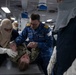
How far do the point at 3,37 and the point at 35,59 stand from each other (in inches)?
27.3

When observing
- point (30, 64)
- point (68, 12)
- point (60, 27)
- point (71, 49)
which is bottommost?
point (30, 64)

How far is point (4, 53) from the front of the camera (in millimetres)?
3029

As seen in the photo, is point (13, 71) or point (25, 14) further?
point (25, 14)

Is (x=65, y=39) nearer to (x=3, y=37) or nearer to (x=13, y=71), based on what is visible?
(x=13, y=71)

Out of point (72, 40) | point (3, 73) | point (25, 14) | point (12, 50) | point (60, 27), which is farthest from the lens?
point (25, 14)

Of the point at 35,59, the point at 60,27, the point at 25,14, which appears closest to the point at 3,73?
the point at 35,59

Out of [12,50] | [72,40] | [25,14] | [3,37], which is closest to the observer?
[72,40]

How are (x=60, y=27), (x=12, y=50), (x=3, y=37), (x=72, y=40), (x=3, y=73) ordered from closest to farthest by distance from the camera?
(x=72, y=40)
(x=60, y=27)
(x=3, y=73)
(x=12, y=50)
(x=3, y=37)

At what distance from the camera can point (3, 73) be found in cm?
274

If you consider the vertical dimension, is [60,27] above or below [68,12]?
below

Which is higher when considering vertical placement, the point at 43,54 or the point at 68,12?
the point at 68,12

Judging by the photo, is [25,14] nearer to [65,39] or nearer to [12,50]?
[12,50]

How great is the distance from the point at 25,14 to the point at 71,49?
11.7 meters

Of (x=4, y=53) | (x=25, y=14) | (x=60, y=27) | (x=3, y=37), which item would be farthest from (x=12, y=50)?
(x=25, y=14)
